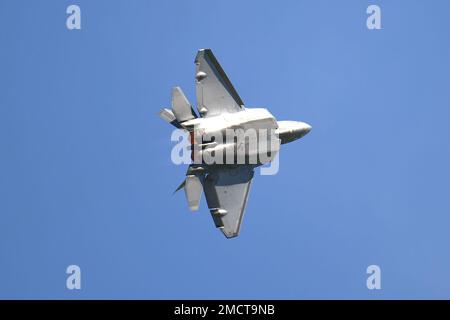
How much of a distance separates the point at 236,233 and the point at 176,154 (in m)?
5.01

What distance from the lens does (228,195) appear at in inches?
1848

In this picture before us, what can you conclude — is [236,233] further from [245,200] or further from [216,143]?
[216,143]

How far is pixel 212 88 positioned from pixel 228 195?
524 centimetres

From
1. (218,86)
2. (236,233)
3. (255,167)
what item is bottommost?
(236,233)

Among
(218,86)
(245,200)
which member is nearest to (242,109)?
(218,86)

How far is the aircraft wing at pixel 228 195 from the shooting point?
153 feet

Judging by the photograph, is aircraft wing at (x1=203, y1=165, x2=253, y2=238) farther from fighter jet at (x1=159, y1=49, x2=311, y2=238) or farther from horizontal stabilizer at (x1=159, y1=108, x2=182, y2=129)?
horizontal stabilizer at (x1=159, y1=108, x2=182, y2=129)

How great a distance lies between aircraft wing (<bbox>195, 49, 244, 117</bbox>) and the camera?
4612cm

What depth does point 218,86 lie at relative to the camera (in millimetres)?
46500

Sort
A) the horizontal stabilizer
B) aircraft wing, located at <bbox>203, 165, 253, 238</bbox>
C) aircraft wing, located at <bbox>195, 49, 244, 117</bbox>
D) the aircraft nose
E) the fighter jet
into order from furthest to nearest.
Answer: the aircraft nose < aircraft wing, located at <bbox>203, 165, 253, 238</bbox> < aircraft wing, located at <bbox>195, 49, 244, 117</bbox> < the horizontal stabilizer < the fighter jet

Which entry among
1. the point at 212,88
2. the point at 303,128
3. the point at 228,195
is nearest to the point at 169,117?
the point at 212,88

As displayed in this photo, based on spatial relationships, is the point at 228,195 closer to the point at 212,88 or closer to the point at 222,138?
the point at 222,138

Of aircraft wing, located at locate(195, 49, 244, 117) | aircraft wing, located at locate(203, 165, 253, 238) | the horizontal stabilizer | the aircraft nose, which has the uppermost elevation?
aircraft wing, located at locate(195, 49, 244, 117)

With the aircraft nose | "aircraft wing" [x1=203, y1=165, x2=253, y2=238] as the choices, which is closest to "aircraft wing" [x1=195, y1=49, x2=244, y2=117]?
"aircraft wing" [x1=203, y1=165, x2=253, y2=238]
